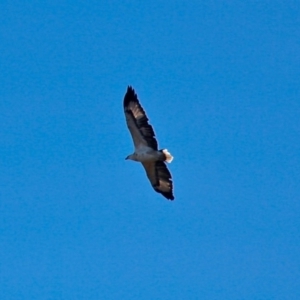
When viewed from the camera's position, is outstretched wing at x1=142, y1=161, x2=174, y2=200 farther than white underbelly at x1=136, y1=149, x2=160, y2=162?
Yes

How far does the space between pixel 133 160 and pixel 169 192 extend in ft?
6.17

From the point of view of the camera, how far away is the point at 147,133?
229 feet


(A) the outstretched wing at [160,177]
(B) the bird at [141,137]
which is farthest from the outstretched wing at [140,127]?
(A) the outstretched wing at [160,177]

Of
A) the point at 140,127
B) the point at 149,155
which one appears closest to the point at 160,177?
the point at 149,155

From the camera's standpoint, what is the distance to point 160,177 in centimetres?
7125

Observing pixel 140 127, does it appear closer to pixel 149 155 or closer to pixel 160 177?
pixel 149 155

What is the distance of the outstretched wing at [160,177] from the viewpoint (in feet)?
233

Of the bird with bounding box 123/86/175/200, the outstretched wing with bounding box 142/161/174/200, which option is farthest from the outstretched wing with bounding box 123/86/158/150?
the outstretched wing with bounding box 142/161/174/200

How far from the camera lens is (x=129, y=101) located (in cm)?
7031

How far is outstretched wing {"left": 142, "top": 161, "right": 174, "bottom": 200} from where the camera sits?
70875mm

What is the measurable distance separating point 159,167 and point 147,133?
1.58 metres

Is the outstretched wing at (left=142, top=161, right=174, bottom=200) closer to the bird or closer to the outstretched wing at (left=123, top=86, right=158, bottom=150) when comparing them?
the bird

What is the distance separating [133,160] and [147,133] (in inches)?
50.3

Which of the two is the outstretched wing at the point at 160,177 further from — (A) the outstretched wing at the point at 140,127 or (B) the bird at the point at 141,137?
(A) the outstretched wing at the point at 140,127
